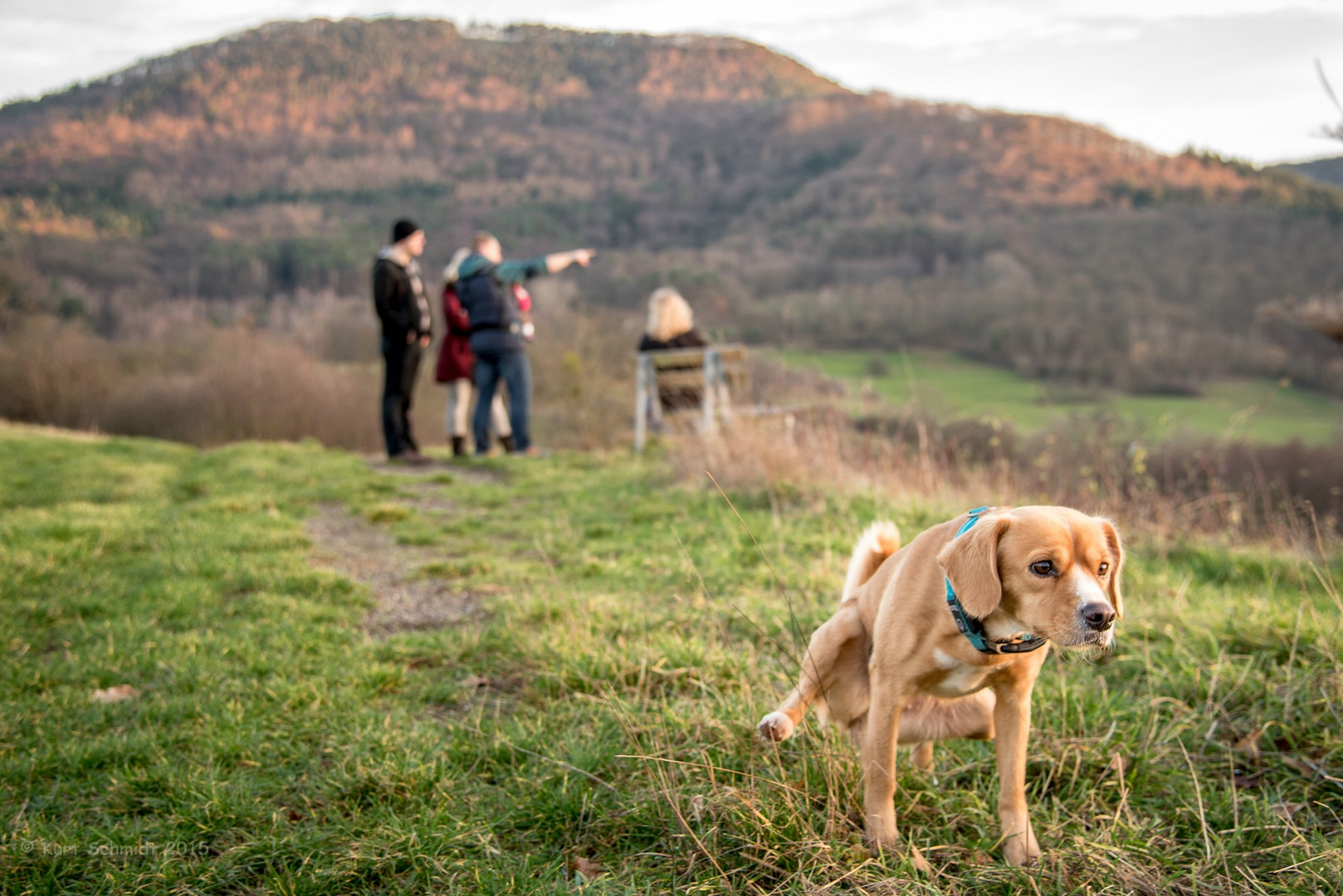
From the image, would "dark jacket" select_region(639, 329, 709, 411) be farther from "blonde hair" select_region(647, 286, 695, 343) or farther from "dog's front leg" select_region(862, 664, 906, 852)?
"dog's front leg" select_region(862, 664, 906, 852)

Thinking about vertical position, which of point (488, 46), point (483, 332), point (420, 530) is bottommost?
point (420, 530)

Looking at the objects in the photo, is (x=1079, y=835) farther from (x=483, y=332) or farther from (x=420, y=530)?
(x=483, y=332)

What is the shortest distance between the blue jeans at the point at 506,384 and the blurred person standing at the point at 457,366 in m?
0.16

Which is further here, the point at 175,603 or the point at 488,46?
the point at 488,46

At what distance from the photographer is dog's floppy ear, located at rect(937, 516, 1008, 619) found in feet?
5.50

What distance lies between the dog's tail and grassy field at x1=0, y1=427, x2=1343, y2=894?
14.3 inches

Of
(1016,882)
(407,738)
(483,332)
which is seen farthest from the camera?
(483,332)

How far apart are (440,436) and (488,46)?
82108 millimetres

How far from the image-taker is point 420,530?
6.12 m

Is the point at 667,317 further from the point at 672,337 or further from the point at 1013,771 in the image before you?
the point at 1013,771

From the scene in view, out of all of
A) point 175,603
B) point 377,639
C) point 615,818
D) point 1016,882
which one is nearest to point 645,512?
point 377,639

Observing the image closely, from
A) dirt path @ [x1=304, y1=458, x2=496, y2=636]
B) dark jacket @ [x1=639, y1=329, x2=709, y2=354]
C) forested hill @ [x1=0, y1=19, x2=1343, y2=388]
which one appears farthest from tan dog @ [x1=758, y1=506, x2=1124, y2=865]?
forested hill @ [x1=0, y1=19, x2=1343, y2=388]

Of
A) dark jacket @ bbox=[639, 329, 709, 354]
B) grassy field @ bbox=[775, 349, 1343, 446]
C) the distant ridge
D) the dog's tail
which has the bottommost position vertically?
grassy field @ bbox=[775, 349, 1343, 446]

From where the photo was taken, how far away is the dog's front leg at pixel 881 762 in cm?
196
